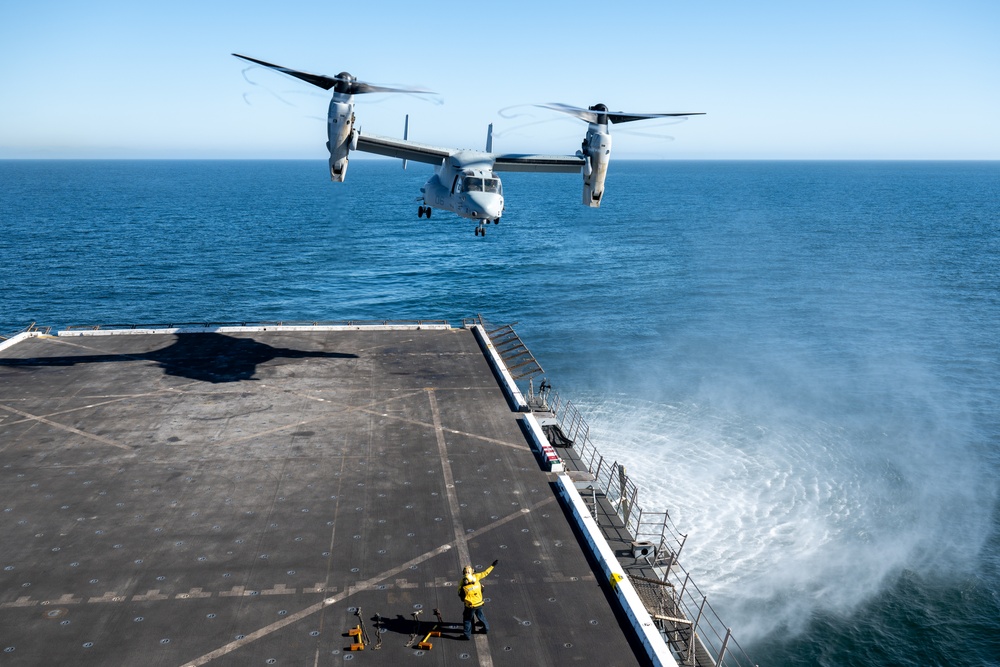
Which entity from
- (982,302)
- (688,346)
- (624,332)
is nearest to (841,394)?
(688,346)

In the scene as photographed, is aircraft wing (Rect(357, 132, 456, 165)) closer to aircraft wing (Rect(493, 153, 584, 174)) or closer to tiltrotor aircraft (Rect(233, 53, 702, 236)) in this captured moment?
tiltrotor aircraft (Rect(233, 53, 702, 236))

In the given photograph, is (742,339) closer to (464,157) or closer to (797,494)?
(797,494)

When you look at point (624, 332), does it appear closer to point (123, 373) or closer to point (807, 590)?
point (807, 590)

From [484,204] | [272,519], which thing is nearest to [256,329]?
[484,204]

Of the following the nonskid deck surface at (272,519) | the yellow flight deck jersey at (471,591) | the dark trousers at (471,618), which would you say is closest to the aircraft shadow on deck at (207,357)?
the nonskid deck surface at (272,519)

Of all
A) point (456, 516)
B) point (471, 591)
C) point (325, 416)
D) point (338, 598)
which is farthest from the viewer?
point (325, 416)

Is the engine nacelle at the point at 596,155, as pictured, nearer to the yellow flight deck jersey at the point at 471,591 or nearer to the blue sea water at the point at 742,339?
the blue sea water at the point at 742,339
